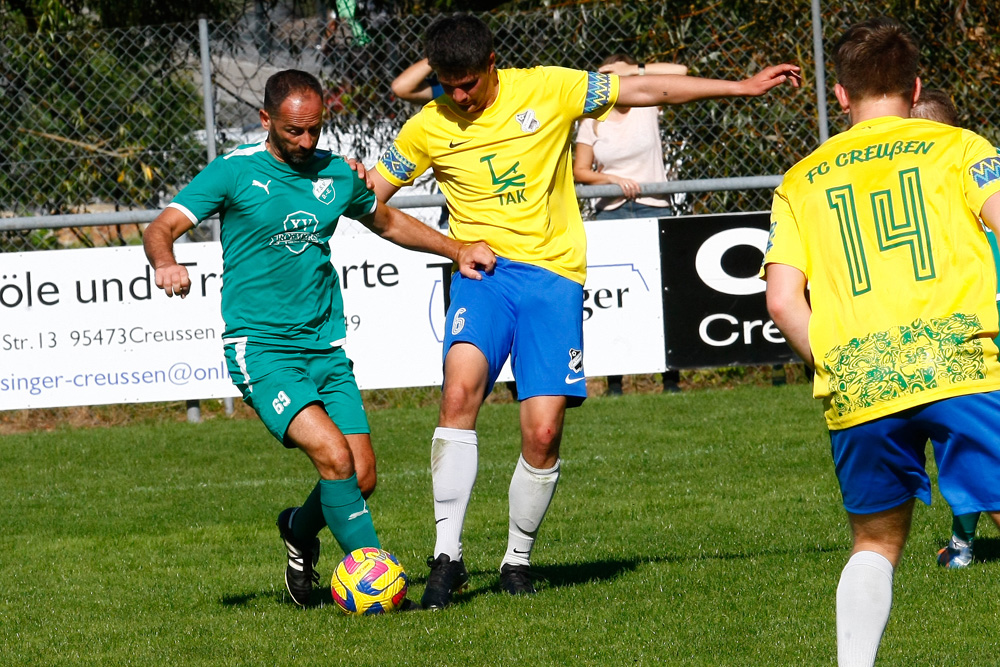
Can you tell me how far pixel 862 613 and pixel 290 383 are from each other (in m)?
2.43

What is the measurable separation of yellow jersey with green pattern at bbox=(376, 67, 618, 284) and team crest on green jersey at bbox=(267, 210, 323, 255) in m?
0.60

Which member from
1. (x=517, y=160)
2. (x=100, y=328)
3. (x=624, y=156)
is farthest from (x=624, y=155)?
(x=517, y=160)

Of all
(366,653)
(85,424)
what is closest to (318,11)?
(85,424)

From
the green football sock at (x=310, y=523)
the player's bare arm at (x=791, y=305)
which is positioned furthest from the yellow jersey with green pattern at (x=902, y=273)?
the green football sock at (x=310, y=523)

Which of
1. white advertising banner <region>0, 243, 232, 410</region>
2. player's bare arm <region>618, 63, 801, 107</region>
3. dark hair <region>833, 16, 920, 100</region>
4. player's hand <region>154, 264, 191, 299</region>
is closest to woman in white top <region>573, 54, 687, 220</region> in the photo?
white advertising banner <region>0, 243, 232, 410</region>

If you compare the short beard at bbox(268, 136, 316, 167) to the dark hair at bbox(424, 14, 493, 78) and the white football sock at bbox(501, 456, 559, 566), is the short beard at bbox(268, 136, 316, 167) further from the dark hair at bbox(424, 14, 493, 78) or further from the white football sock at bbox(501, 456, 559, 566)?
the white football sock at bbox(501, 456, 559, 566)

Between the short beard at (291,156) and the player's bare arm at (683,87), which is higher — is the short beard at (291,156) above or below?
below

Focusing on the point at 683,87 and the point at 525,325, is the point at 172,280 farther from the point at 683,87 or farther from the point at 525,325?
the point at 683,87

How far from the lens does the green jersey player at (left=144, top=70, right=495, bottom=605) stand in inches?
199

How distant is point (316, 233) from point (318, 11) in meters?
9.80

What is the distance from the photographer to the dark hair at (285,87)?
5012 mm

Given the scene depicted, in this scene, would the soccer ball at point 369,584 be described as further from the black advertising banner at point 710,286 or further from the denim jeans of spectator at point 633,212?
the denim jeans of spectator at point 633,212

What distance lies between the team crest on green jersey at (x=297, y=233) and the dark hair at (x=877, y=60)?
93.3 inches

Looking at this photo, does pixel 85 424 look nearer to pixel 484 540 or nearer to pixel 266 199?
pixel 484 540
